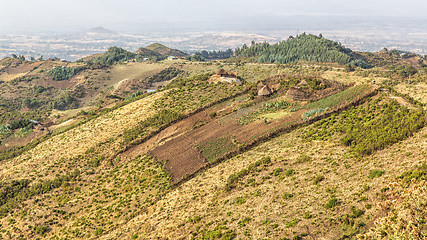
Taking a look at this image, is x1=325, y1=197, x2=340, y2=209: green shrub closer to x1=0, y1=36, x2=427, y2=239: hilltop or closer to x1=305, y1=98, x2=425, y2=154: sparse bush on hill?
x1=0, y1=36, x2=427, y2=239: hilltop

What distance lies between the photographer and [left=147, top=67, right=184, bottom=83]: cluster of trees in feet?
430

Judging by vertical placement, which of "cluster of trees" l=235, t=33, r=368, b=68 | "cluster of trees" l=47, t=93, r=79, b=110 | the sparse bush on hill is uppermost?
"cluster of trees" l=235, t=33, r=368, b=68

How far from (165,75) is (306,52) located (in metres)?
74.8

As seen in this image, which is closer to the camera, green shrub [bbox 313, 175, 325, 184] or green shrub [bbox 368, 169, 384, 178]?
green shrub [bbox 368, 169, 384, 178]

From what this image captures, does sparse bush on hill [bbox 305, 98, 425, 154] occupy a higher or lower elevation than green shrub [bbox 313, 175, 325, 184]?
higher

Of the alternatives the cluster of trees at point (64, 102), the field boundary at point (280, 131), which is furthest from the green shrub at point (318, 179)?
the cluster of trees at point (64, 102)

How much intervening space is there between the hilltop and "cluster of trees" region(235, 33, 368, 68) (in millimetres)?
83201

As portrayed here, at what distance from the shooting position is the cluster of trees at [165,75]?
13100cm

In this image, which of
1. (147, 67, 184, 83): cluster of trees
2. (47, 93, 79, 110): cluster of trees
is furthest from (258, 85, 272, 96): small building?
(47, 93, 79, 110): cluster of trees

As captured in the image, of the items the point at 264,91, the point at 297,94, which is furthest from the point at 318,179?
the point at 264,91

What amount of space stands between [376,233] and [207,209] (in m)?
15.5

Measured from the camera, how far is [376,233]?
16266 millimetres

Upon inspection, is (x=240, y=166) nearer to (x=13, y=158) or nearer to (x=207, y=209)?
(x=207, y=209)

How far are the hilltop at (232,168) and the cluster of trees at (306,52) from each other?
83.2 metres
